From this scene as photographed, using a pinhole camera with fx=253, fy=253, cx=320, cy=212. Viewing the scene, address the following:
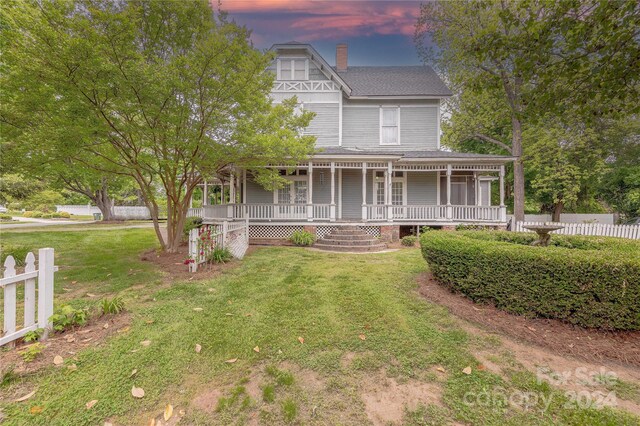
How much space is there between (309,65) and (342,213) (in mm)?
8240

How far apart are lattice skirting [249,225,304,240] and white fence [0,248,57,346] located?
27.8 ft

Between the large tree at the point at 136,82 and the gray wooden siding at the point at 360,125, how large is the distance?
7.45 metres

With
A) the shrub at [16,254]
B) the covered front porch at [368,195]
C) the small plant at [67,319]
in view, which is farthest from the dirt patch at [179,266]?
the covered front porch at [368,195]

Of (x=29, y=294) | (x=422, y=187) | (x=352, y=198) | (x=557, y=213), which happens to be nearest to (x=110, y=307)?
(x=29, y=294)

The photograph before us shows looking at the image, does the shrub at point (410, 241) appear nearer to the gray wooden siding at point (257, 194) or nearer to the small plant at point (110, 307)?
the gray wooden siding at point (257, 194)

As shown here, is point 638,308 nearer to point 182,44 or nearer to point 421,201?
point 182,44

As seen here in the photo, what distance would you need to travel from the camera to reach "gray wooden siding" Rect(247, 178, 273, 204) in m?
13.5

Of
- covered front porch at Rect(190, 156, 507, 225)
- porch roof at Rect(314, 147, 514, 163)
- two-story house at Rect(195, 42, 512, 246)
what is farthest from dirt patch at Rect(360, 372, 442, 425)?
two-story house at Rect(195, 42, 512, 246)

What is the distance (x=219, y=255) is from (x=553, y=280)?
7.06 m

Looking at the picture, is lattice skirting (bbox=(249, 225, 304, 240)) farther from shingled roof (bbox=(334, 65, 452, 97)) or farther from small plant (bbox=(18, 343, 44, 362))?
small plant (bbox=(18, 343, 44, 362))

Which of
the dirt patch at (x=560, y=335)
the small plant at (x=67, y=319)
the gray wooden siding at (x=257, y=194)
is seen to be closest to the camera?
the dirt patch at (x=560, y=335)

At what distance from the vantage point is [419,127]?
14.2 metres

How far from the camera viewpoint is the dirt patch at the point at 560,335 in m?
3.05

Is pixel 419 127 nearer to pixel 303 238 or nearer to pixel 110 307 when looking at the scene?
pixel 303 238
